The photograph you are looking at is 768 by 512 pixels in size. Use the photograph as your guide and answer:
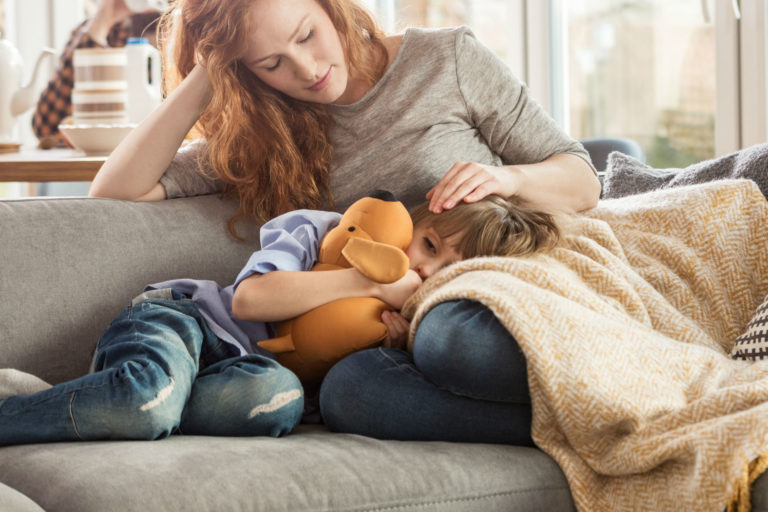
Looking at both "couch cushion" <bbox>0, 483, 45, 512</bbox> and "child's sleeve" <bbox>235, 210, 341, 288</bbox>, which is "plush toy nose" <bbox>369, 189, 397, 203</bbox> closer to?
"child's sleeve" <bbox>235, 210, 341, 288</bbox>

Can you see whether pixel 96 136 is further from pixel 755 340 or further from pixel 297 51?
pixel 755 340

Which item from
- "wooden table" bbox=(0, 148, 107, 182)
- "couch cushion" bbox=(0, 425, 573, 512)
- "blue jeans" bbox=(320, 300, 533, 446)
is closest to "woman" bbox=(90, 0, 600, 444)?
"wooden table" bbox=(0, 148, 107, 182)

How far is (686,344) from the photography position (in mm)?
1298

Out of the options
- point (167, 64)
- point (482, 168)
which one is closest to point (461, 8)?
point (167, 64)

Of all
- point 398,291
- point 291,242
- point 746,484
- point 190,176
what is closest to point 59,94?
point 190,176

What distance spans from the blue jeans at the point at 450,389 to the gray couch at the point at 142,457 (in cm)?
3

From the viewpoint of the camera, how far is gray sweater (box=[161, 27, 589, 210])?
1.77 m

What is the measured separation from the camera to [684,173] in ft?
5.75

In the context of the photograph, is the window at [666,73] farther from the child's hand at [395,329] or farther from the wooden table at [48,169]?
the wooden table at [48,169]

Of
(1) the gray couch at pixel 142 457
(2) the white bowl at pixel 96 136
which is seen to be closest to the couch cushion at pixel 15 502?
(1) the gray couch at pixel 142 457

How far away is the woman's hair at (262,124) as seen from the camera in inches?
67.7

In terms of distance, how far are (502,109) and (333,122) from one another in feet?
1.06

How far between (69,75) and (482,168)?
2484mm

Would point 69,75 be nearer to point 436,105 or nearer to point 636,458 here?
point 436,105
